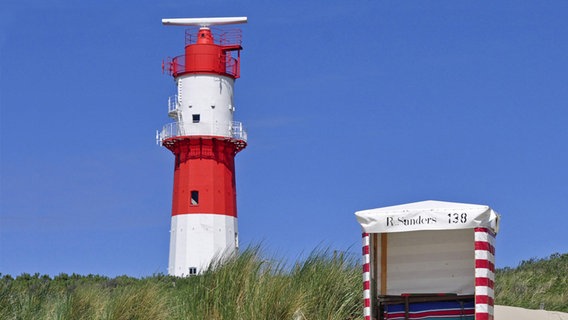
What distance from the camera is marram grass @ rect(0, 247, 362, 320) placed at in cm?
1587

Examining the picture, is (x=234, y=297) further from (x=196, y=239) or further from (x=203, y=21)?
(x=203, y=21)

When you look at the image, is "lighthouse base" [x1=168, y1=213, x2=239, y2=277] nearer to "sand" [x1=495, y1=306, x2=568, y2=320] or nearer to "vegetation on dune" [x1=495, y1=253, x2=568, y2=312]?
"vegetation on dune" [x1=495, y1=253, x2=568, y2=312]

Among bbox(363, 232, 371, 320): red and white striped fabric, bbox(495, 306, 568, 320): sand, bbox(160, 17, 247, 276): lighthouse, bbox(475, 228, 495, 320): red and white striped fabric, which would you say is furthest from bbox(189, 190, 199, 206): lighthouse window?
bbox(475, 228, 495, 320): red and white striped fabric

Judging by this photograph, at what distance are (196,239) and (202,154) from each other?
132 inches

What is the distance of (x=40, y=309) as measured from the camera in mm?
16938

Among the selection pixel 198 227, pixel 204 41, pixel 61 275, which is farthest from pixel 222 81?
pixel 61 275

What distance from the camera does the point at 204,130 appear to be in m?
43.3

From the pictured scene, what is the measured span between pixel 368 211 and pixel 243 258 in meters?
2.14

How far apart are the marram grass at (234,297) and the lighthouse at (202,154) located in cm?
2432

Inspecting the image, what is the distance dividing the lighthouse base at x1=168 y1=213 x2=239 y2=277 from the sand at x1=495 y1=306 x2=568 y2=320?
24129 millimetres

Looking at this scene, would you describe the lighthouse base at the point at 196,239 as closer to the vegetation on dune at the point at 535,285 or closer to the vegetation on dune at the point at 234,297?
the vegetation on dune at the point at 535,285

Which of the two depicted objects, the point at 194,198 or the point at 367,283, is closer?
the point at 367,283

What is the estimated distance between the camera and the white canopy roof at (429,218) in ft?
52.2

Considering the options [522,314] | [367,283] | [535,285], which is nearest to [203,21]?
[535,285]
